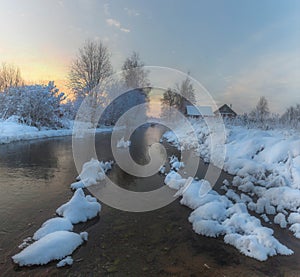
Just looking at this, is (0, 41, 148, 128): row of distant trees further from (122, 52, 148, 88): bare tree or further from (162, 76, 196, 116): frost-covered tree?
(162, 76, 196, 116): frost-covered tree

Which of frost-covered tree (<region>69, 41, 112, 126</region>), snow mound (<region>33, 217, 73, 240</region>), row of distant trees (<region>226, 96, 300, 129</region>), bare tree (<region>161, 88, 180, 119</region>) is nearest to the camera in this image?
snow mound (<region>33, 217, 73, 240</region>)

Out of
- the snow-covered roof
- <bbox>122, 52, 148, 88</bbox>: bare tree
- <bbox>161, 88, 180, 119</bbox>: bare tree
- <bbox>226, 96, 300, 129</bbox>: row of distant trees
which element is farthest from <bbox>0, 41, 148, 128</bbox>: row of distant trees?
<bbox>226, 96, 300, 129</bbox>: row of distant trees

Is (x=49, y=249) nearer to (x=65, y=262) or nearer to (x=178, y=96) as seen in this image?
(x=65, y=262)

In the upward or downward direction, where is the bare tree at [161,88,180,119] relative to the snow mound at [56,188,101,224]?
upward

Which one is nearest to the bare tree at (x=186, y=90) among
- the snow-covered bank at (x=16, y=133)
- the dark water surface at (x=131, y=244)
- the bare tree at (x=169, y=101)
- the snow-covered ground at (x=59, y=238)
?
the bare tree at (x=169, y=101)

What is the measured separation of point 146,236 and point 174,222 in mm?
936

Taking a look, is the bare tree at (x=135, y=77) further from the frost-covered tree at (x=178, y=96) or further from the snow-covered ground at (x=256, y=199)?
the snow-covered ground at (x=256, y=199)

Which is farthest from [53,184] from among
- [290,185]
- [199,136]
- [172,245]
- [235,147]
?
[199,136]

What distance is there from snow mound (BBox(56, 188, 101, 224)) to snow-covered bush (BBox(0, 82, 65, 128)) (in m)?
18.5

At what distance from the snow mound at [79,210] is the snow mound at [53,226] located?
214mm

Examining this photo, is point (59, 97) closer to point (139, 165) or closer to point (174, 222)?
point (139, 165)

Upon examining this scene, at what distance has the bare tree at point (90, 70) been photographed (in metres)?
34.5

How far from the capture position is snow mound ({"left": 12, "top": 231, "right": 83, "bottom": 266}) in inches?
137

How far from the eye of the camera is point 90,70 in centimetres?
3584
